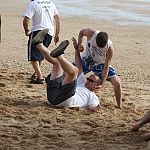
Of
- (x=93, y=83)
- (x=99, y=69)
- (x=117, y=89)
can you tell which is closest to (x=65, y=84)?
(x=93, y=83)

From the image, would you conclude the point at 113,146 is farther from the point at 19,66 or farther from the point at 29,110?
the point at 19,66

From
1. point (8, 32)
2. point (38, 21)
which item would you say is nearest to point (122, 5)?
point (8, 32)

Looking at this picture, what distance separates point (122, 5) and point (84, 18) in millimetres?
5658

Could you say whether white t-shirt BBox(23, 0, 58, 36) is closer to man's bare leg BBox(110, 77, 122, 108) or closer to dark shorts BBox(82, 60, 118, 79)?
dark shorts BBox(82, 60, 118, 79)

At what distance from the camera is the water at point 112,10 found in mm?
22703

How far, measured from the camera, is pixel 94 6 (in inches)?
1062

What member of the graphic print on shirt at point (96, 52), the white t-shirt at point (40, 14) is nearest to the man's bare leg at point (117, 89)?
the graphic print on shirt at point (96, 52)

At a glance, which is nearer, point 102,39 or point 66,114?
point 66,114

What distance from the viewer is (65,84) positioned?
26.9 feet

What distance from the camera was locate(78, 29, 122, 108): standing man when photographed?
8453 mm

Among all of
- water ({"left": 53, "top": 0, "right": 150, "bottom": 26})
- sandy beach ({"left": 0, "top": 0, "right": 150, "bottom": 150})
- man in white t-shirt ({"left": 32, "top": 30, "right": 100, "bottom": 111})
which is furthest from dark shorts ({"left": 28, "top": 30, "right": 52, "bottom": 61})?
water ({"left": 53, "top": 0, "right": 150, "bottom": 26})

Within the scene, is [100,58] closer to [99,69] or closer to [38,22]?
[99,69]

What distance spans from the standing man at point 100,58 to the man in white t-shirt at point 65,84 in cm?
19

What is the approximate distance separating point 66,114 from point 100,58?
1118 millimetres
